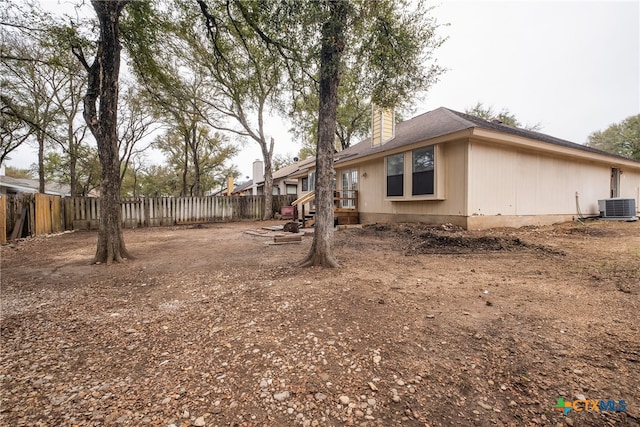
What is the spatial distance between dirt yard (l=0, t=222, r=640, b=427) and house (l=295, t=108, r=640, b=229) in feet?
14.2

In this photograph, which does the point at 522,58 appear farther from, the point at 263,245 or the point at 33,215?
the point at 33,215

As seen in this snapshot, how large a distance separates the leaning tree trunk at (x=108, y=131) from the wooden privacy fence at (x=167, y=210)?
5.29 meters

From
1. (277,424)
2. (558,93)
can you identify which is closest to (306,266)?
(277,424)

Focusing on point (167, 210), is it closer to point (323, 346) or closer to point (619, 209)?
point (323, 346)

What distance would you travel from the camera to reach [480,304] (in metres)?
2.85

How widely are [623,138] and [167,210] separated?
39.3m

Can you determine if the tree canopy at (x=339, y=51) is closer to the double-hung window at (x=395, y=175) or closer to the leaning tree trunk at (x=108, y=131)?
the leaning tree trunk at (x=108, y=131)

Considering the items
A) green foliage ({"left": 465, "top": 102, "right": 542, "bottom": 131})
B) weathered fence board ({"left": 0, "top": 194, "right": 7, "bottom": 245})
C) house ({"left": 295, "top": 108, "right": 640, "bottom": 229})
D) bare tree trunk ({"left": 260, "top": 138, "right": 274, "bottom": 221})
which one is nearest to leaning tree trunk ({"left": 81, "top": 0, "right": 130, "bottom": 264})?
weathered fence board ({"left": 0, "top": 194, "right": 7, "bottom": 245})

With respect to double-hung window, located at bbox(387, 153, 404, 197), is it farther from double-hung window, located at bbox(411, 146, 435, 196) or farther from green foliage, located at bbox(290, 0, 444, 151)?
green foliage, located at bbox(290, 0, 444, 151)

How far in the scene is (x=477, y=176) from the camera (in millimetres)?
8055

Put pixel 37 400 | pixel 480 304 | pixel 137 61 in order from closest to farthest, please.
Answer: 1. pixel 37 400
2. pixel 480 304
3. pixel 137 61

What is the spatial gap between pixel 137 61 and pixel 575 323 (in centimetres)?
981

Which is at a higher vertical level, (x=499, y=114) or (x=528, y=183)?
(x=499, y=114)

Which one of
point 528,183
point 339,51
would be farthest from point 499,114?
point 339,51
